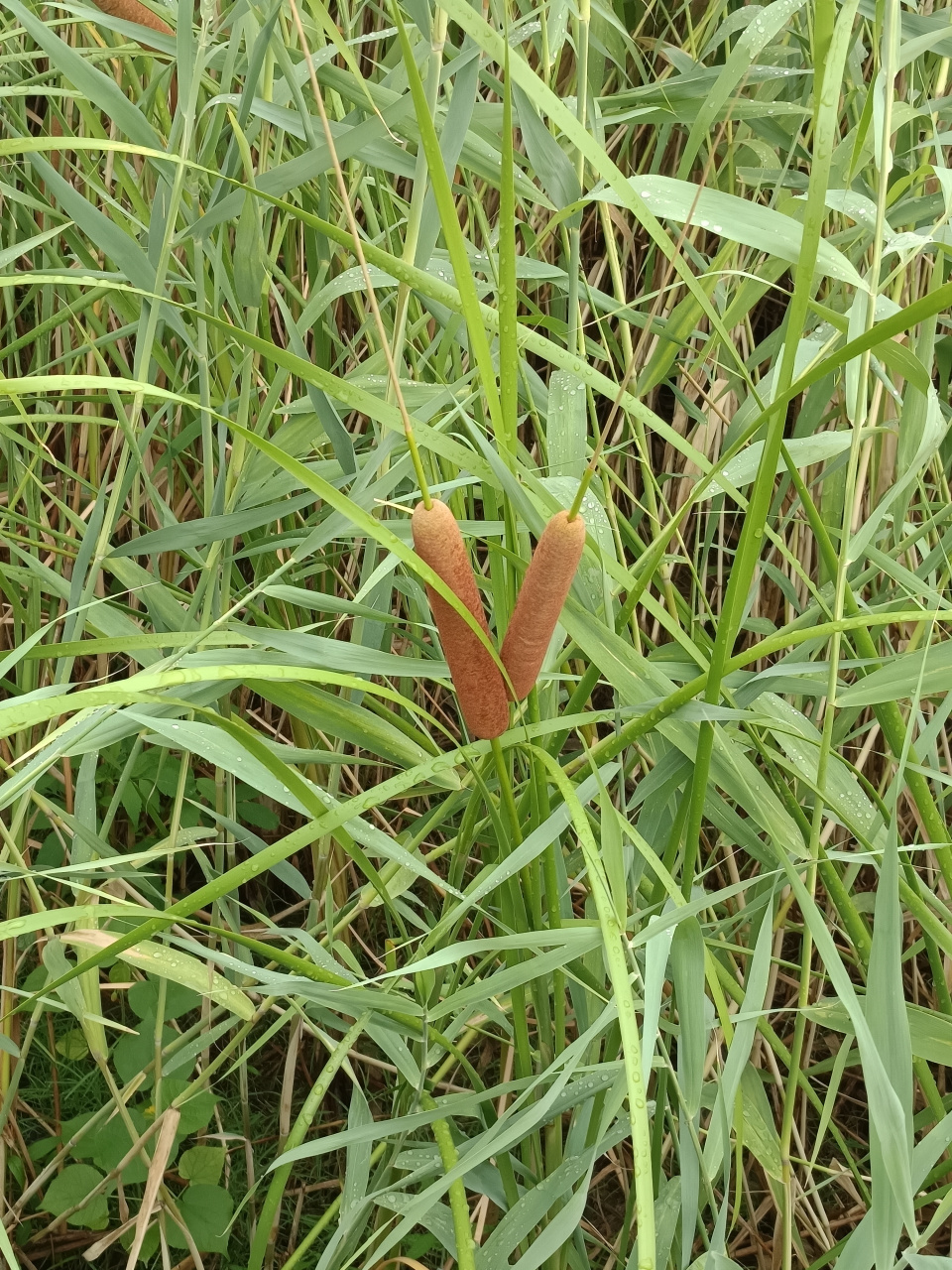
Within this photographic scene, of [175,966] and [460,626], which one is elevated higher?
[460,626]

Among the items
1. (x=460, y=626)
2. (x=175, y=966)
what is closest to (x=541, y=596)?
(x=460, y=626)

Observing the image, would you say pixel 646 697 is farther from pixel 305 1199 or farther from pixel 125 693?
pixel 305 1199

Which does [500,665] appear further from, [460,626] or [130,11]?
[130,11]

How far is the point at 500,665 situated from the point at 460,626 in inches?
1.3

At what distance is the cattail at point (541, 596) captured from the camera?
1.24 feet

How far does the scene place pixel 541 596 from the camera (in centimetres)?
39

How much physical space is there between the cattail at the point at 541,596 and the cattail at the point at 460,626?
1 centimetres

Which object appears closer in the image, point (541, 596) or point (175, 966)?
point (541, 596)

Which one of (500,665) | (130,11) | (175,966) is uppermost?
(130,11)

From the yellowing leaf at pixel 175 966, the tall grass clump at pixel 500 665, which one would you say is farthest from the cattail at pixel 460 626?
the yellowing leaf at pixel 175 966

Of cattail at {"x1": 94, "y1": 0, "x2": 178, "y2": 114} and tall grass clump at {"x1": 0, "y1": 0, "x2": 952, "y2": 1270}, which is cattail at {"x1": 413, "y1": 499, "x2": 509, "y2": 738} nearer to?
tall grass clump at {"x1": 0, "y1": 0, "x2": 952, "y2": 1270}

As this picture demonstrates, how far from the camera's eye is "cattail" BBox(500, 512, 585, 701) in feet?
1.24

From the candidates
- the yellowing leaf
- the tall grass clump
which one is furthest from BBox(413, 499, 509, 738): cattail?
the yellowing leaf

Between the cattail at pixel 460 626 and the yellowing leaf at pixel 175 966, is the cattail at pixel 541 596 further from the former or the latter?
the yellowing leaf at pixel 175 966
